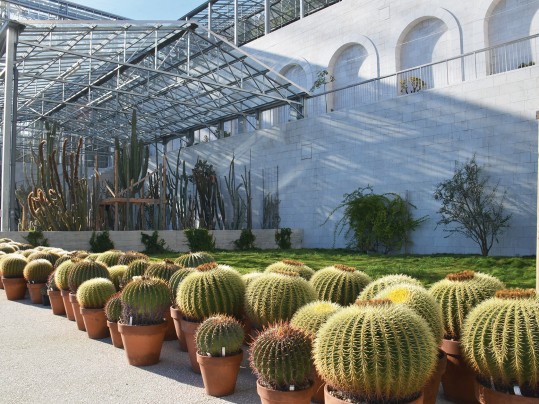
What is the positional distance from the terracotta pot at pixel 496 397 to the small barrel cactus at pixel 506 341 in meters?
0.05

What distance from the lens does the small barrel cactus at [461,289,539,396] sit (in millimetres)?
2400

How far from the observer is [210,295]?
382 cm

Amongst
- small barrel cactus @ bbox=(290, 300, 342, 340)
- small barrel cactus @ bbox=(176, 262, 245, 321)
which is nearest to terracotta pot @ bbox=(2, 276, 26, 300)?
small barrel cactus @ bbox=(176, 262, 245, 321)

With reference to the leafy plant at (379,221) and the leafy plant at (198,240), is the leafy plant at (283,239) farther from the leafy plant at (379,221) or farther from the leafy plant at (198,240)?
the leafy plant at (198,240)

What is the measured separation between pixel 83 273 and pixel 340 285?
3115 millimetres

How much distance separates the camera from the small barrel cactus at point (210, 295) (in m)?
3.82

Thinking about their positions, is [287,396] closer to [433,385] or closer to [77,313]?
[433,385]

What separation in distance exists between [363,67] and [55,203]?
38.0 feet

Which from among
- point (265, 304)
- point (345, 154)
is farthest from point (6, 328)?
point (345, 154)

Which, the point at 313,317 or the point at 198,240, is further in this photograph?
the point at 198,240

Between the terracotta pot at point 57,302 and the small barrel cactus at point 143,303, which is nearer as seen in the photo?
the small barrel cactus at point 143,303

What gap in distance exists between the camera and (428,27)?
52.1ft

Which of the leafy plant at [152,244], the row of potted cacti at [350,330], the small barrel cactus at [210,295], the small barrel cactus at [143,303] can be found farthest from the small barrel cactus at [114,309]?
the leafy plant at [152,244]

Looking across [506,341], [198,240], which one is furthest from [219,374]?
[198,240]
